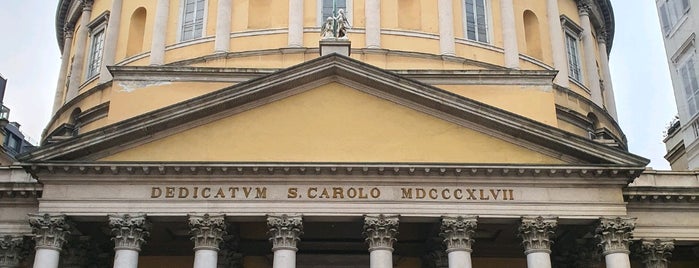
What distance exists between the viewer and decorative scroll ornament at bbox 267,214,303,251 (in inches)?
833

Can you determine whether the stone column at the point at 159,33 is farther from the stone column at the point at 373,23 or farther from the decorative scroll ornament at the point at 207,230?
the decorative scroll ornament at the point at 207,230

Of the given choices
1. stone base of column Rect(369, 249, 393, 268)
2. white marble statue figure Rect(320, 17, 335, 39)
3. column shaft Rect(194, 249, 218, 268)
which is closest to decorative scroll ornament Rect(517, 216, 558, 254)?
stone base of column Rect(369, 249, 393, 268)

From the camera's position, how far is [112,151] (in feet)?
72.5

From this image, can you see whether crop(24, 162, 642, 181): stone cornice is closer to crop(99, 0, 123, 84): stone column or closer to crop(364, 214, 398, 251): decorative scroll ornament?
crop(364, 214, 398, 251): decorative scroll ornament

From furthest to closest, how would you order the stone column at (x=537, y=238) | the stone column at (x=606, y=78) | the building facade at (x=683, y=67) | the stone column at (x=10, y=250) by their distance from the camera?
the stone column at (x=606, y=78) < the building facade at (x=683, y=67) < the stone column at (x=10, y=250) < the stone column at (x=537, y=238)

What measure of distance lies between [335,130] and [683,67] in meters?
13.8

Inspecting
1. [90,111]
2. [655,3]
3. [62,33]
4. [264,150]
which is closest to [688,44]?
[655,3]

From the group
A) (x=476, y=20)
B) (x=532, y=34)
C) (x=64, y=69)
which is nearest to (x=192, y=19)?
(x=64, y=69)

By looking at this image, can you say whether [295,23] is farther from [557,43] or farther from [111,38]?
[557,43]

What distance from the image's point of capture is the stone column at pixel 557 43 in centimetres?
3303

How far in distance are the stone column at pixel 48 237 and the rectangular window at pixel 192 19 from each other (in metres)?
12.6

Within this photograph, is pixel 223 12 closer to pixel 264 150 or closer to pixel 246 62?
pixel 246 62

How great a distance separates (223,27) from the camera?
31.5m

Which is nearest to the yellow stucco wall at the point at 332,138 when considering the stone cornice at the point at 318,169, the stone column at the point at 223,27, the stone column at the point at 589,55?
the stone cornice at the point at 318,169
